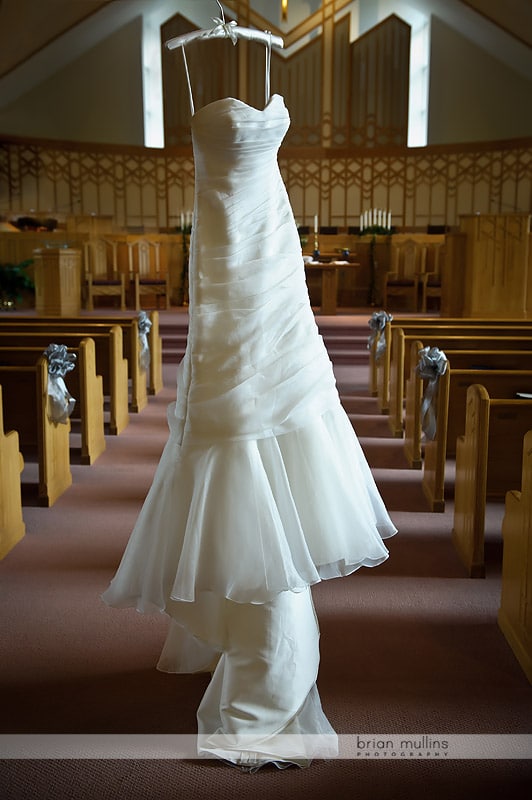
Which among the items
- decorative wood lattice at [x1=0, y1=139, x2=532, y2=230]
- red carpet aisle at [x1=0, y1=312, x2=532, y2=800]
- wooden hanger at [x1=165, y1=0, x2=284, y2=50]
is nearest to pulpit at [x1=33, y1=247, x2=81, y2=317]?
decorative wood lattice at [x1=0, y1=139, x2=532, y2=230]

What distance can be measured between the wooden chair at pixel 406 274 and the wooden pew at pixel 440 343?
5480mm

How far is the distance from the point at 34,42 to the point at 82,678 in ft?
35.7

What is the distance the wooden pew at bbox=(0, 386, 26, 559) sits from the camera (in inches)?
134

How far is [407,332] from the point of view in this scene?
5.77 m

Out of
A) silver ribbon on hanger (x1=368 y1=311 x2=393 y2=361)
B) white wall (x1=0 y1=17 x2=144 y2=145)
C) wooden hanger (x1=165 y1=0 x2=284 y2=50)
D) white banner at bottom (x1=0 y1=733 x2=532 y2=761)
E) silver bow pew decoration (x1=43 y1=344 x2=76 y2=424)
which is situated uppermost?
white wall (x1=0 y1=17 x2=144 y2=145)

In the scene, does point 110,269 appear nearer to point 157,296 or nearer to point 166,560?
point 157,296

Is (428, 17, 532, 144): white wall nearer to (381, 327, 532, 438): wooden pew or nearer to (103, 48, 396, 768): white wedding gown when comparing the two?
(381, 327, 532, 438): wooden pew

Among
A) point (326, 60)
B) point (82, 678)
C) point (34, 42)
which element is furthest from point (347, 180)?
point (82, 678)

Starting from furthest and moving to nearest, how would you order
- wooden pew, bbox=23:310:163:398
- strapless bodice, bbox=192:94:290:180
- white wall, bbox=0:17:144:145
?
white wall, bbox=0:17:144:145
wooden pew, bbox=23:310:163:398
strapless bodice, bbox=192:94:290:180

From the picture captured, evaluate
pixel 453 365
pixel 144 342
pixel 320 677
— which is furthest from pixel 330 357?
pixel 320 677

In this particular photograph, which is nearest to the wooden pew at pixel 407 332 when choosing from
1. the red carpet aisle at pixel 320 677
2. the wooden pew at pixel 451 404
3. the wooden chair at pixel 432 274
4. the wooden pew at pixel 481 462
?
the wooden pew at pixel 451 404

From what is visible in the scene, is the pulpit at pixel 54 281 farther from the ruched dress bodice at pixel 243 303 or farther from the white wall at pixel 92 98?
the ruched dress bodice at pixel 243 303

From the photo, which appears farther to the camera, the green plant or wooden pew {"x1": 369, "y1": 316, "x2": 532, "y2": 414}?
the green plant

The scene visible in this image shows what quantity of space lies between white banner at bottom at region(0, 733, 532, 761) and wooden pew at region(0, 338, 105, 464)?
9.12 ft
